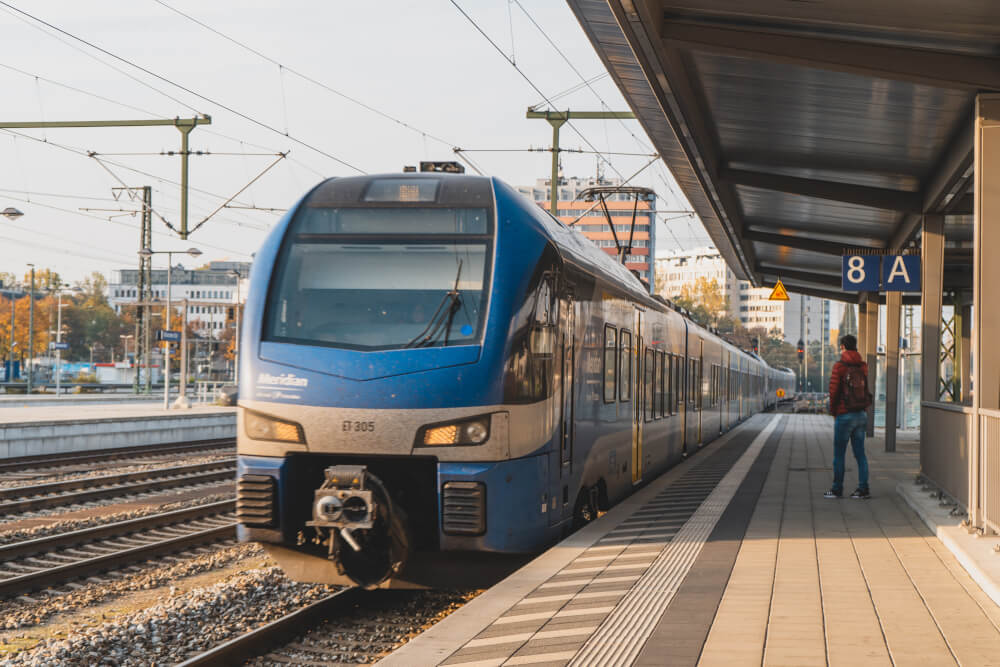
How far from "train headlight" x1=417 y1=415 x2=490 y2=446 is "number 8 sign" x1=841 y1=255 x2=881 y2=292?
1114 centimetres

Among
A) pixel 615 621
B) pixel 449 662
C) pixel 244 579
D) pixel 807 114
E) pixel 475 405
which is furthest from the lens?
pixel 807 114

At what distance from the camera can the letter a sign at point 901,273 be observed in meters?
17.0

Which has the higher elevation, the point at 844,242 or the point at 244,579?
the point at 844,242

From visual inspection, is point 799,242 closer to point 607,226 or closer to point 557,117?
point 557,117

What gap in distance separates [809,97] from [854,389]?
331cm

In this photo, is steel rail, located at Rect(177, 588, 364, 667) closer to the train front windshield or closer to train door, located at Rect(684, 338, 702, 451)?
the train front windshield

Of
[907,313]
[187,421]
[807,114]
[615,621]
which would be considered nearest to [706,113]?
[807,114]

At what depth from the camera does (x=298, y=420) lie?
7824 mm

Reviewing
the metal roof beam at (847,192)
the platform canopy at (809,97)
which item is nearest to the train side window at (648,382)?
the platform canopy at (809,97)

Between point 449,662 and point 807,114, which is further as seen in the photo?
point 807,114

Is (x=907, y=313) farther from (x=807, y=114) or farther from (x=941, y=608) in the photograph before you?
(x=941, y=608)

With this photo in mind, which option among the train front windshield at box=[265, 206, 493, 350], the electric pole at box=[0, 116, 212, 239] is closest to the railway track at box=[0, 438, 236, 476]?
the electric pole at box=[0, 116, 212, 239]

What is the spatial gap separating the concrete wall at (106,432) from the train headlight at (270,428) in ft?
54.4

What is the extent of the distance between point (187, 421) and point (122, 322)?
259 ft
